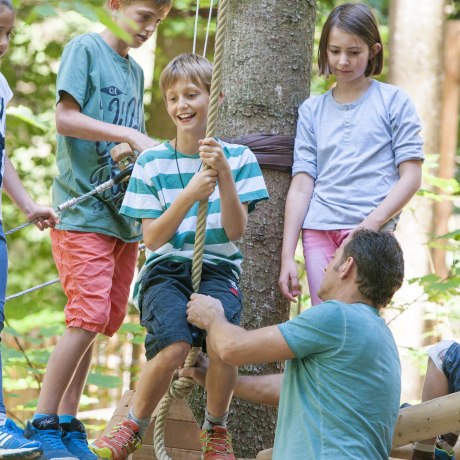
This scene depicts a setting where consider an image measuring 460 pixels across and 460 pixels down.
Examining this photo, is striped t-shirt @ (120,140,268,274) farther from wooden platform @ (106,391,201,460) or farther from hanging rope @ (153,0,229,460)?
wooden platform @ (106,391,201,460)

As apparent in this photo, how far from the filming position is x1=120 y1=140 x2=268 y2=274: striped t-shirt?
9.00 feet

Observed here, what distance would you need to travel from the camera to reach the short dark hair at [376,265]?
243 cm

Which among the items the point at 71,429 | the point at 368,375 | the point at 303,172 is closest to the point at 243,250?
the point at 303,172

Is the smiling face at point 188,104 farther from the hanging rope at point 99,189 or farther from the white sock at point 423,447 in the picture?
the white sock at point 423,447

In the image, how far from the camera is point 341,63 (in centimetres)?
312

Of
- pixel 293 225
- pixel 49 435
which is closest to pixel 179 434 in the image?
pixel 49 435

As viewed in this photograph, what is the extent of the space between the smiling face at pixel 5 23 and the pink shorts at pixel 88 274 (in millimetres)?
695

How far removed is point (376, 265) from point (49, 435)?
118 centimetres

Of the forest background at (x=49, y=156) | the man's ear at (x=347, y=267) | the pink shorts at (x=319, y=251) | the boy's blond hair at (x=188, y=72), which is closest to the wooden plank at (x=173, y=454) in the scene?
the pink shorts at (x=319, y=251)

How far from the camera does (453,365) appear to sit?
284cm

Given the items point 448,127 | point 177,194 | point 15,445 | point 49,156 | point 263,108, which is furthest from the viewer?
point 448,127

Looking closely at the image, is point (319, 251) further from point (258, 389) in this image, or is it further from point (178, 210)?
point (178, 210)

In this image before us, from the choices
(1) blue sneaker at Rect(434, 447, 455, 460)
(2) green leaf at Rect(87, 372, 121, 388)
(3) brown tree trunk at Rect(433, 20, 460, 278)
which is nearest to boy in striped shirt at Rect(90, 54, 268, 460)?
(1) blue sneaker at Rect(434, 447, 455, 460)

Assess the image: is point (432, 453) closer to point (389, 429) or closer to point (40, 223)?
point (389, 429)
